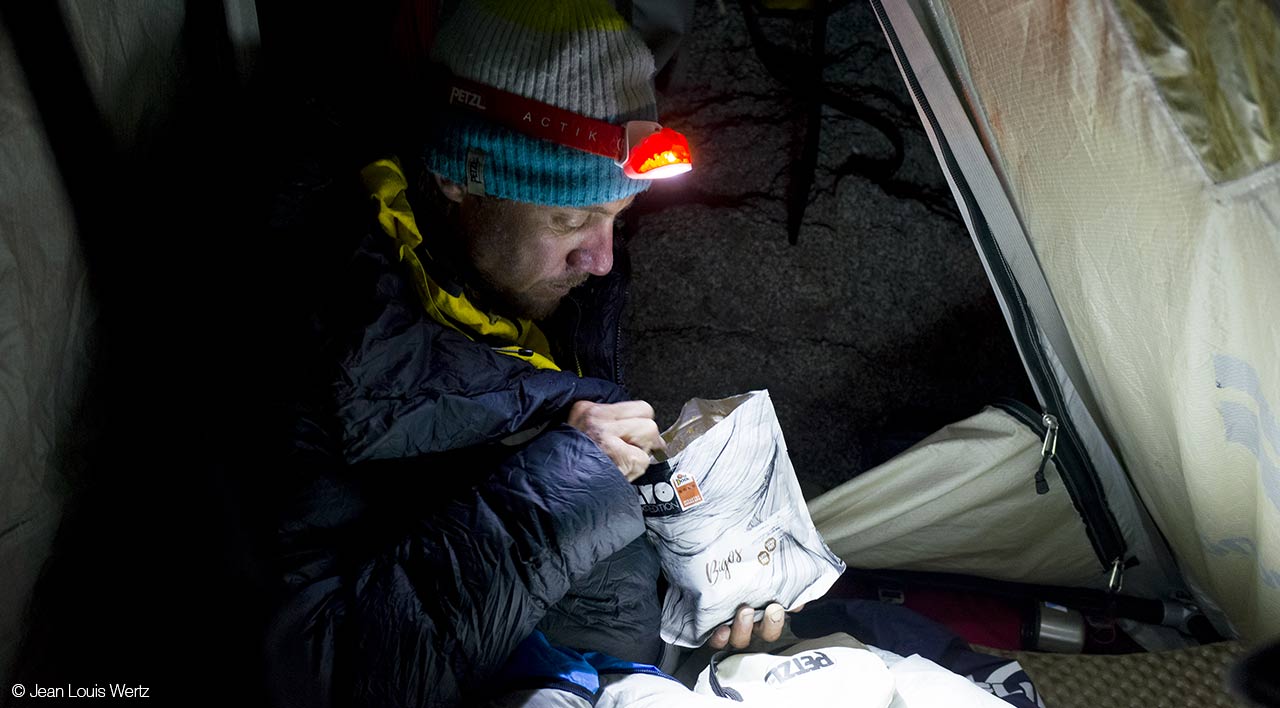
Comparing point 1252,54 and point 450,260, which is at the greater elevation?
point 1252,54

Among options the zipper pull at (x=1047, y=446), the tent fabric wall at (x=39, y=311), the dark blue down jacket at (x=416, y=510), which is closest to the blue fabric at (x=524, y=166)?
the dark blue down jacket at (x=416, y=510)

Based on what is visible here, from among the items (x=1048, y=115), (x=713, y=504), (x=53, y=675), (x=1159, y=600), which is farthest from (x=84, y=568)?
(x=1159, y=600)

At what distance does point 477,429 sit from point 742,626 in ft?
1.72

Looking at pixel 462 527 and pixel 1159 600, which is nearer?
pixel 462 527

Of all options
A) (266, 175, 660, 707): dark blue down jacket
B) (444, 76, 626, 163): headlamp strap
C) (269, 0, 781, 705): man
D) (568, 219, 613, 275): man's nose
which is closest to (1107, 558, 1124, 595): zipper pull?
(269, 0, 781, 705): man

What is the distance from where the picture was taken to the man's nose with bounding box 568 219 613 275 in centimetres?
151

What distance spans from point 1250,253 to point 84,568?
57.8 inches

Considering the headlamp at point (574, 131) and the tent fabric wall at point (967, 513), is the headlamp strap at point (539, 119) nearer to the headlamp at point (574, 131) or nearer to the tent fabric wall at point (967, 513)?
the headlamp at point (574, 131)

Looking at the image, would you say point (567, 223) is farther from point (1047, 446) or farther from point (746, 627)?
point (1047, 446)

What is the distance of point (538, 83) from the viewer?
1367 mm

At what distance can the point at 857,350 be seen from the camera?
223 centimetres

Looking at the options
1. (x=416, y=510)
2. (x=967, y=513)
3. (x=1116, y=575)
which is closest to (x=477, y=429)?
(x=416, y=510)

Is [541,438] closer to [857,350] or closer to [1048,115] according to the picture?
[1048,115]

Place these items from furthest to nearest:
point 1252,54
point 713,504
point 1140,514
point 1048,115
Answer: point 1140,514 < point 713,504 < point 1048,115 < point 1252,54
